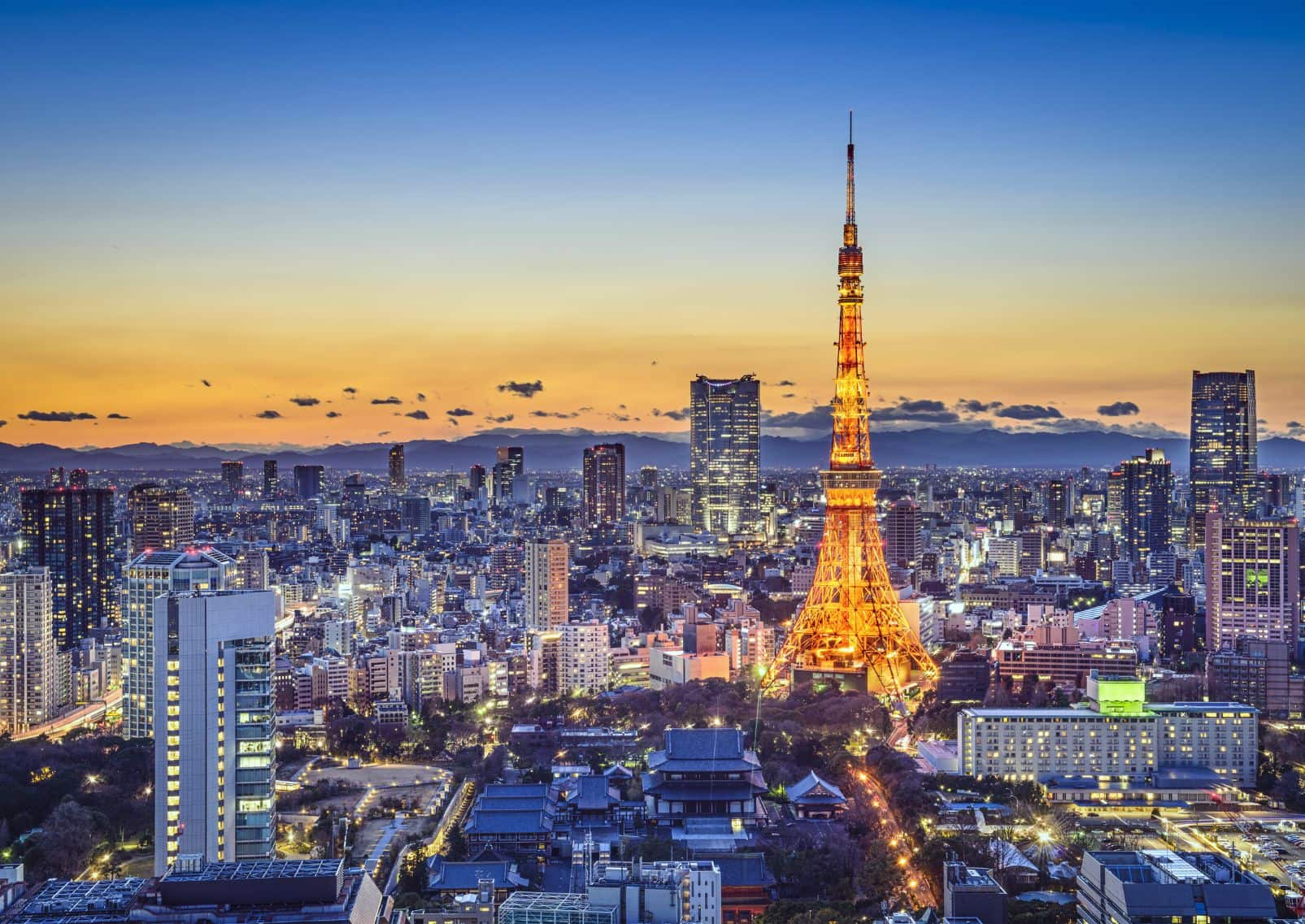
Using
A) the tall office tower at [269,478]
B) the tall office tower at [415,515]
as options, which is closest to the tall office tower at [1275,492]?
the tall office tower at [415,515]

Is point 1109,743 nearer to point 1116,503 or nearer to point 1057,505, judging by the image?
point 1116,503

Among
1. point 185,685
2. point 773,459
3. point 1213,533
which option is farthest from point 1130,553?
point 773,459

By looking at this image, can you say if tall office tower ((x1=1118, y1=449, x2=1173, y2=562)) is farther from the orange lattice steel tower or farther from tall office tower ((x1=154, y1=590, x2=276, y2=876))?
tall office tower ((x1=154, y1=590, x2=276, y2=876))

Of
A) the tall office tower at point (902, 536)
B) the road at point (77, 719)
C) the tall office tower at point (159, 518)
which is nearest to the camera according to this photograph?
the road at point (77, 719)

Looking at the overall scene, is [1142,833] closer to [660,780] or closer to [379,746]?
[660,780]

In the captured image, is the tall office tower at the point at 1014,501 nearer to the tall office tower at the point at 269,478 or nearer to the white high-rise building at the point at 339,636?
the tall office tower at the point at 269,478

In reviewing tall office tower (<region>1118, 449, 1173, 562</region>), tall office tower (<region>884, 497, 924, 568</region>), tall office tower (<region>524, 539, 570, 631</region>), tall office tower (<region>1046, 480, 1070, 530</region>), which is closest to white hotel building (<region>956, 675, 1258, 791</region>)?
tall office tower (<region>524, 539, 570, 631</region>)
